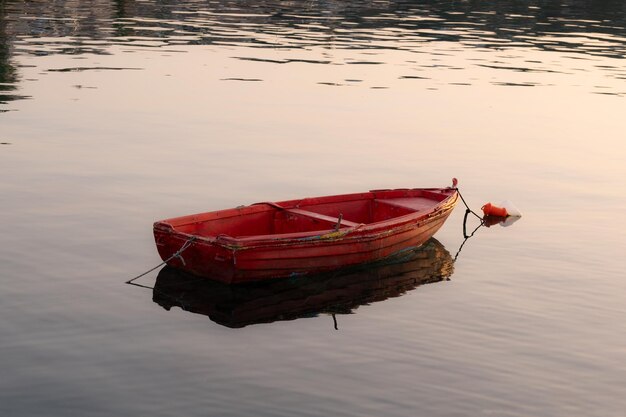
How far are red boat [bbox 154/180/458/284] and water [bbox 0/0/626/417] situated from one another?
3.52 feet

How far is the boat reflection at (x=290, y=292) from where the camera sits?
1975 centimetres

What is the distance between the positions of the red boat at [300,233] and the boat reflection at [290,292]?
0.21 meters

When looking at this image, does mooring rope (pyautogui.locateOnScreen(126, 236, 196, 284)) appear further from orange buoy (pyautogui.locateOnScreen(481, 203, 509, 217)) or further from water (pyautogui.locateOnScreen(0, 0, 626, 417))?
orange buoy (pyautogui.locateOnScreen(481, 203, 509, 217))

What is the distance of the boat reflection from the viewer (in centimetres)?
1975

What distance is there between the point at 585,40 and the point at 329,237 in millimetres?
50315

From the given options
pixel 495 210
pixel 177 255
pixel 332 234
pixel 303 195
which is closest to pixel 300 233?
pixel 332 234

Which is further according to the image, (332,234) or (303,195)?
(303,195)

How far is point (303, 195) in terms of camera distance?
27703 millimetres

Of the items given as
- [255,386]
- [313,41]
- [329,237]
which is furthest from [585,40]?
[255,386]

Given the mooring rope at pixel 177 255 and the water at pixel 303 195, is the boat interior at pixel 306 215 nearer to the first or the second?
the mooring rope at pixel 177 255

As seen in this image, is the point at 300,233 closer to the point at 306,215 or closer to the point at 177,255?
the point at 306,215

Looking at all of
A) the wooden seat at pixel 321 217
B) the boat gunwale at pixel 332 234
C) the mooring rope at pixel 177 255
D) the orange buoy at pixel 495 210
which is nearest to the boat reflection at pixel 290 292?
the mooring rope at pixel 177 255

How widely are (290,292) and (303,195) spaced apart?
7.04 metres

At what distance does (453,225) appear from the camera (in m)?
26.4
